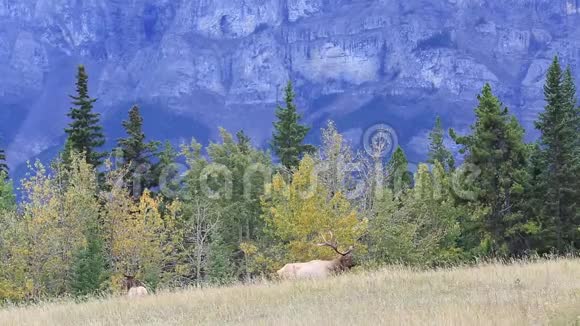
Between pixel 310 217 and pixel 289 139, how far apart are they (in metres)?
17.9

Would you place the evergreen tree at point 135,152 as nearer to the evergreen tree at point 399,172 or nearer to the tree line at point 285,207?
the tree line at point 285,207

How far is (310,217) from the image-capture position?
34094 mm

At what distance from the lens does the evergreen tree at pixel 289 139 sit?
5091cm

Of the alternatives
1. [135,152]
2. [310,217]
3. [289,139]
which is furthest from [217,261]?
[289,139]

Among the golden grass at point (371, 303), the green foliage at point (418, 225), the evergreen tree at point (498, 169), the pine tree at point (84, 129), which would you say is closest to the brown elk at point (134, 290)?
the golden grass at point (371, 303)

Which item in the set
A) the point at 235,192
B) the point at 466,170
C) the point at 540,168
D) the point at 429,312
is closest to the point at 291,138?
the point at 235,192

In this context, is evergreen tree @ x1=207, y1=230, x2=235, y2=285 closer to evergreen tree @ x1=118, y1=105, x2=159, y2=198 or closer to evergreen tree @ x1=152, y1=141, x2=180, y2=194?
evergreen tree @ x1=118, y1=105, x2=159, y2=198

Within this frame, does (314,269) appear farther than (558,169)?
No

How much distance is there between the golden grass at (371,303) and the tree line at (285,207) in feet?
59.9

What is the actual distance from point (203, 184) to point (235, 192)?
2224mm

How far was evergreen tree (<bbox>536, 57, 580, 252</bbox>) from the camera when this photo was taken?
4194cm

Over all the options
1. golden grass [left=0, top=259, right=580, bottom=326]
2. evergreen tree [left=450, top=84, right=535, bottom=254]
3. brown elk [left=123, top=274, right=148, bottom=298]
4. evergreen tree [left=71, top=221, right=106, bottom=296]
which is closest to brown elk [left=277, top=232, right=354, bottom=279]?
golden grass [left=0, top=259, right=580, bottom=326]

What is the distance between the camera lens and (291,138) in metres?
51.3

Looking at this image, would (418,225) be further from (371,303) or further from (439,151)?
(439,151)
